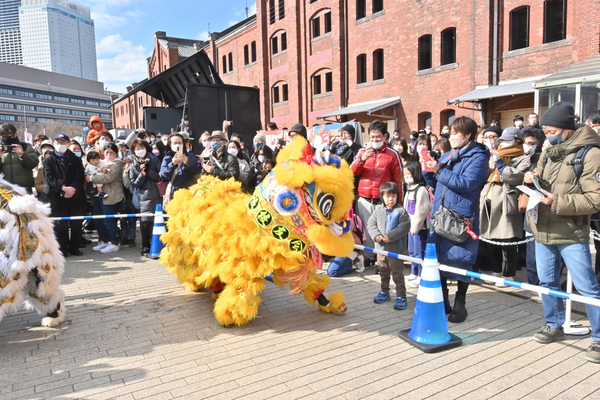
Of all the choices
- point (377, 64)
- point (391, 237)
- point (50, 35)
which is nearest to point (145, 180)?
point (391, 237)

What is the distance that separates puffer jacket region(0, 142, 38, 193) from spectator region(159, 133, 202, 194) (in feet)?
7.02

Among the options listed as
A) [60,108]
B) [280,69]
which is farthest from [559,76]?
[60,108]

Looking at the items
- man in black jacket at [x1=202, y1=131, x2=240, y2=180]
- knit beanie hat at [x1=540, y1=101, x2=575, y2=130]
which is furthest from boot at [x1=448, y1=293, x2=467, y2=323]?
man in black jacket at [x1=202, y1=131, x2=240, y2=180]

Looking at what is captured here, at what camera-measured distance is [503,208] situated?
5617 mm

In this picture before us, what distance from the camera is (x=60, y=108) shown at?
315 feet

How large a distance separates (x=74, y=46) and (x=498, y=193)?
185 m

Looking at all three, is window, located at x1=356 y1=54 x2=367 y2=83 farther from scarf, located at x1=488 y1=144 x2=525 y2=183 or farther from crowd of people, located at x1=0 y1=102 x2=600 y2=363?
scarf, located at x1=488 y1=144 x2=525 y2=183

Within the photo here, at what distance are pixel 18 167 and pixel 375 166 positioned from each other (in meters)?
5.80

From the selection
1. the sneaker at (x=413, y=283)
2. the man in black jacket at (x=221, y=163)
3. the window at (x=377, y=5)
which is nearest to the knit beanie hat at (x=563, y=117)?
the sneaker at (x=413, y=283)

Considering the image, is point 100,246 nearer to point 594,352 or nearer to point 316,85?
point 594,352

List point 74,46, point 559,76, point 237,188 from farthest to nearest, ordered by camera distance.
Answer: point 74,46 → point 559,76 → point 237,188

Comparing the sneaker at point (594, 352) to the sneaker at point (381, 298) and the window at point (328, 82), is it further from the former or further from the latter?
the window at point (328, 82)

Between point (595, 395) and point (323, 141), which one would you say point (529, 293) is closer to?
point (595, 395)

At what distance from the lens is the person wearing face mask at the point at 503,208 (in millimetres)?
5484
